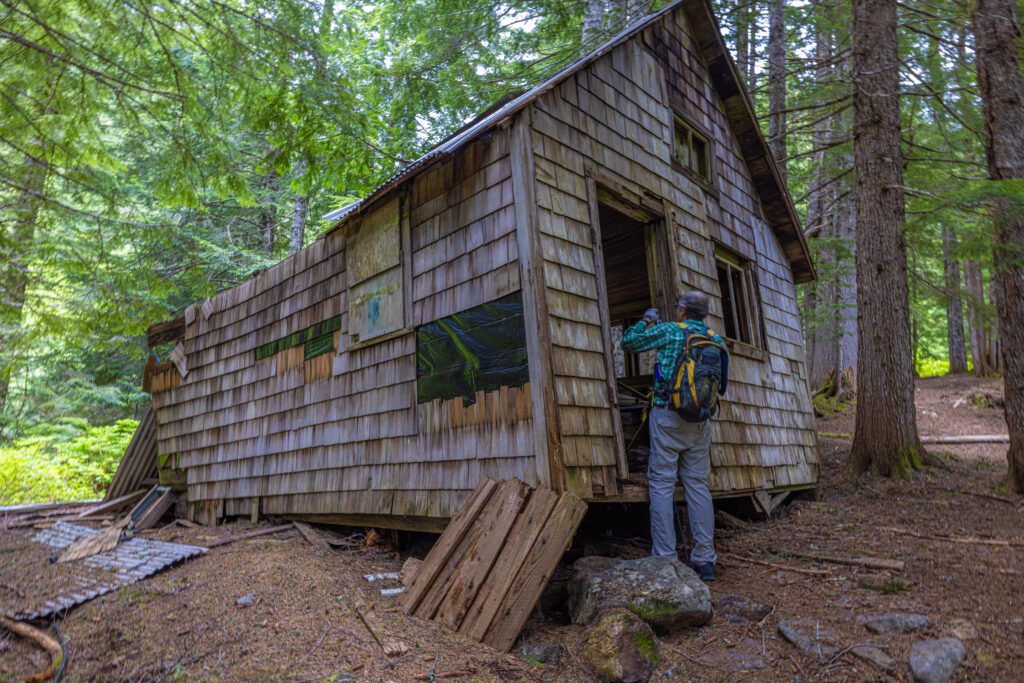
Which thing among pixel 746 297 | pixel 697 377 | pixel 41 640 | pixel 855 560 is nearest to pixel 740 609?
pixel 855 560

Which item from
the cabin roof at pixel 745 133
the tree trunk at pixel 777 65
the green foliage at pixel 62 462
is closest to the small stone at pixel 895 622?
the cabin roof at pixel 745 133

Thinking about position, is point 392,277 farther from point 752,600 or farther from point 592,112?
point 752,600

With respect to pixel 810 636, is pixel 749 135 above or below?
above

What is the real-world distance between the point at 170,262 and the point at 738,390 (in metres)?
14.7

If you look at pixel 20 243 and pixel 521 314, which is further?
pixel 20 243

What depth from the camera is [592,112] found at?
18.8ft

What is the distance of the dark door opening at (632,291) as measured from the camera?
6176 mm

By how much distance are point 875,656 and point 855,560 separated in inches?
67.6

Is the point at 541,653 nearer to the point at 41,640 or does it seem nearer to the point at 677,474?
the point at 677,474

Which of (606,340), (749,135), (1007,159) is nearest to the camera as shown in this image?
(606,340)

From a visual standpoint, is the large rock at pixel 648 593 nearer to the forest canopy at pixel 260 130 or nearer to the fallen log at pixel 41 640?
the fallen log at pixel 41 640

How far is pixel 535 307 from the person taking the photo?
454 centimetres

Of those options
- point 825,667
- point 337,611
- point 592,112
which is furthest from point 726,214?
point 337,611

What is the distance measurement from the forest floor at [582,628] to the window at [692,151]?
14.0 ft
